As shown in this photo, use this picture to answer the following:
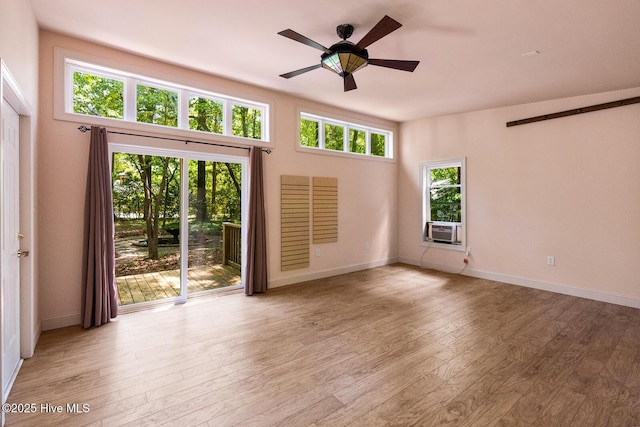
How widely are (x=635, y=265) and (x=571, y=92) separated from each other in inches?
98.6

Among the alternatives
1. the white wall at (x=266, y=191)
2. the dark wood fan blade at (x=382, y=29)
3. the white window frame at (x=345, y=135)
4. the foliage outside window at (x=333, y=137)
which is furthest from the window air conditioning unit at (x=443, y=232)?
the dark wood fan blade at (x=382, y=29)

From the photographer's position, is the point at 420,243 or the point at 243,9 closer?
the point at 243,9

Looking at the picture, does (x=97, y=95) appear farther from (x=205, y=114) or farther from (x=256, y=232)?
(x=256, y=232)

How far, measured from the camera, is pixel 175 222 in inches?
160

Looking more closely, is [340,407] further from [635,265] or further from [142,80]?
[635,265]

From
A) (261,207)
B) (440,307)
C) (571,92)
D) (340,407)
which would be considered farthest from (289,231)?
(571,92)

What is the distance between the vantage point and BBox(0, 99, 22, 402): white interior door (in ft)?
7.23

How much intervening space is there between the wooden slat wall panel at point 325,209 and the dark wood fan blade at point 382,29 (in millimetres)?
2937

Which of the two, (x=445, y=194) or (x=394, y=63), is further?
(x=445, y=194)

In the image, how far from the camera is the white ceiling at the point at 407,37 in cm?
267

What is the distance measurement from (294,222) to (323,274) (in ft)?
3.65

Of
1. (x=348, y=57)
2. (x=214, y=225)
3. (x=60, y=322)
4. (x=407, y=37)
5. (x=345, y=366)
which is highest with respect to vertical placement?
(x=407, y=37)

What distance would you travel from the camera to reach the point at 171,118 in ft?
13.3

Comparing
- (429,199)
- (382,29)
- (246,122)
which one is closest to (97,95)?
(246,122)
